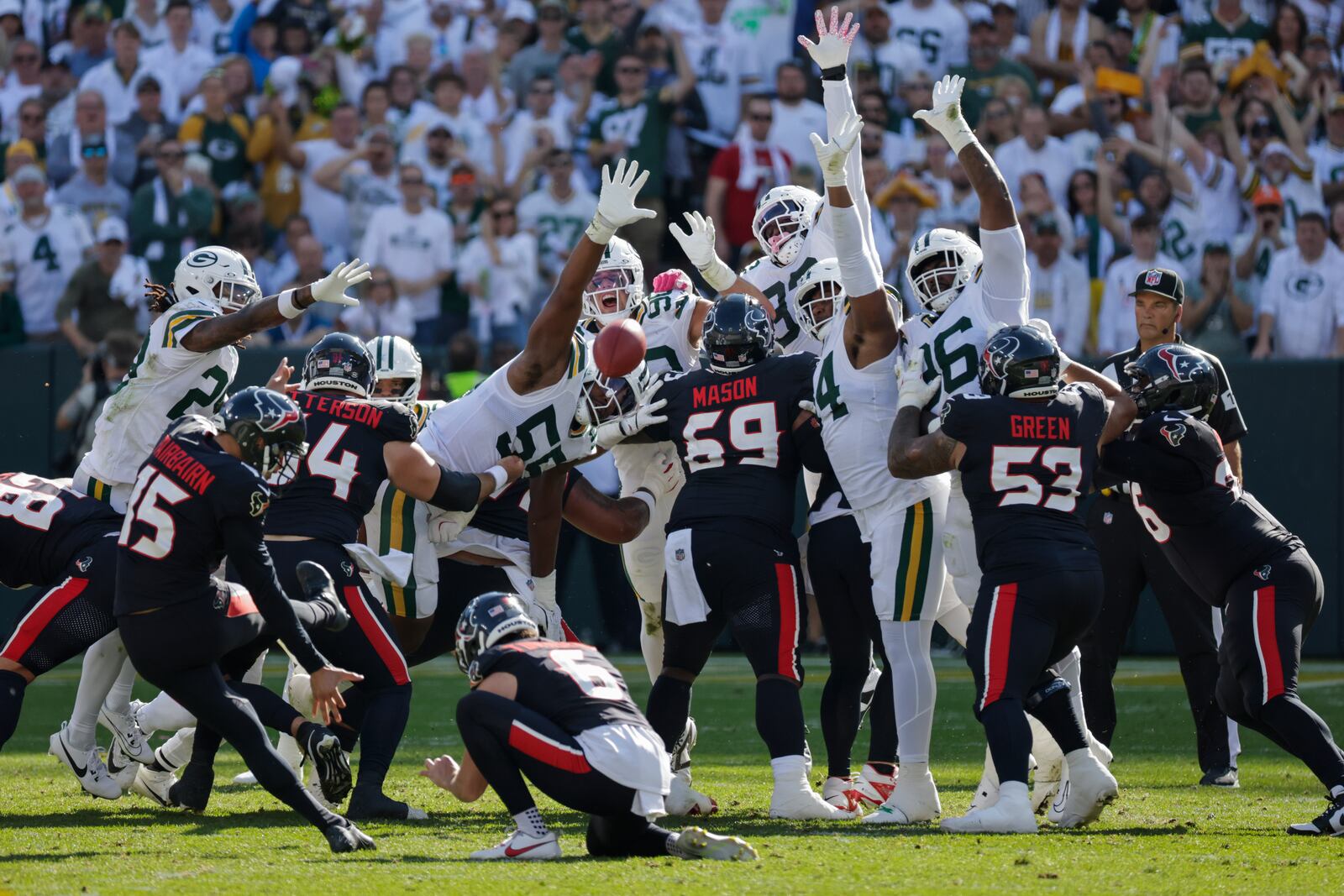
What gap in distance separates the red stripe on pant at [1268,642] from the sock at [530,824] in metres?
2.70

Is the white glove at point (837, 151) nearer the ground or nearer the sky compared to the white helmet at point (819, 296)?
nearer the sky

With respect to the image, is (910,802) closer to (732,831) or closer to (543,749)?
(732,831)

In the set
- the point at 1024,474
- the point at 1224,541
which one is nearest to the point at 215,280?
the point at 1024,474

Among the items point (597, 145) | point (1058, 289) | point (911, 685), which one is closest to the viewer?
point (911, 685)

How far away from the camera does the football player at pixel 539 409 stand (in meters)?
7.24

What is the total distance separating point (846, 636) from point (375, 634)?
6.09ft

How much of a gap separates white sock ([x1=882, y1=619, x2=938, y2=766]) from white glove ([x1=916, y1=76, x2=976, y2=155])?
1900 mm

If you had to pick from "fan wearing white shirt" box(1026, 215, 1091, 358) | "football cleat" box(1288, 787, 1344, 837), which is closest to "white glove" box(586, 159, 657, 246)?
"football cleat" box(1288, 787, 1344, 837)

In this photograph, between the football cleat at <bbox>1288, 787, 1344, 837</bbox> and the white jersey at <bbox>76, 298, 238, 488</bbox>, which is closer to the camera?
the football cleat at <bbox>1288, 787, 1344, 837</bbox>

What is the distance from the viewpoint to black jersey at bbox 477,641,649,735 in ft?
18.7

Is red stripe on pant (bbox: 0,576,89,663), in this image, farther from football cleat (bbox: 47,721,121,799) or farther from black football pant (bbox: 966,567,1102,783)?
black football pant (bbox: 966,567,1102,783)

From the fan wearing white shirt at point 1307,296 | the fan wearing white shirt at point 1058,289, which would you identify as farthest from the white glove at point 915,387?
the fan wearing white shirt at point 1307,296

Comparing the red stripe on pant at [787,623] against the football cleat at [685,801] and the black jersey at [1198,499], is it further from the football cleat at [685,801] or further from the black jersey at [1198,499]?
the black jersey at [1198,499]

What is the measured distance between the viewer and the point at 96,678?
723cm
